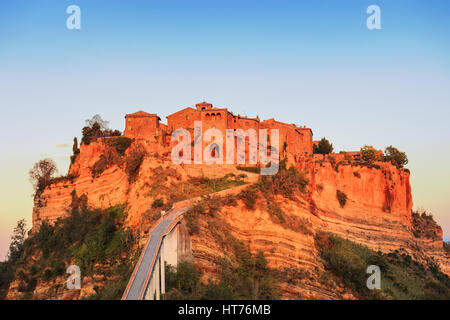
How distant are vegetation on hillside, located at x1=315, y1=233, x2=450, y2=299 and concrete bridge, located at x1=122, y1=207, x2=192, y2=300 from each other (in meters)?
10.1

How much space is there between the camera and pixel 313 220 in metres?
38.8

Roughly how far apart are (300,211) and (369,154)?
21.6 m

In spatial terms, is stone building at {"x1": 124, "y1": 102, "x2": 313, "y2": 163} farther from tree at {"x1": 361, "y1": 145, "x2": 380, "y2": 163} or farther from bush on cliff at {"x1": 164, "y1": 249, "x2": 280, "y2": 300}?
bush on cliff at {"x1": 164, "y1": 249, "x2": 280, "y2": 300}

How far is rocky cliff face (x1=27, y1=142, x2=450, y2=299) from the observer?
3153 cm

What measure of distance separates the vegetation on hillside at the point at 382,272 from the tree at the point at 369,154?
12548 mm

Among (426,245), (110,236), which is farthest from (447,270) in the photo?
(110,236)

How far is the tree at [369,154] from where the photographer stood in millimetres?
54406

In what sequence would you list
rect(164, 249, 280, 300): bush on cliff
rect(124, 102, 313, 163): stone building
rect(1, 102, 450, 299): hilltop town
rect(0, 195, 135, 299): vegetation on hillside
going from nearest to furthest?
rect(164, 249, 280, 300): bush on cliff
rect(1, 102, 450, 299): hilltop town
rect(0, 195, 135, 299): vegetation on hillside
rect(124, 102, 313, 163): stone building

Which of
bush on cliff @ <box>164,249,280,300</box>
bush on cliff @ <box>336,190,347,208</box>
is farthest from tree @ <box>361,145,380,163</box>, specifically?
bush on cliff @ <box>164,249,280,300</box>

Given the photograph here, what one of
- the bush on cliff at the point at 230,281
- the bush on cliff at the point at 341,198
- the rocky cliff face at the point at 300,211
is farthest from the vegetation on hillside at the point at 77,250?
the bush on cliff at the point at 341,198

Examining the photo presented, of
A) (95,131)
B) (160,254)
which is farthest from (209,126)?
(160,254)

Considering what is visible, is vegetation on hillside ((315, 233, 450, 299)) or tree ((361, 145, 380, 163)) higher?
tree ((361, 145, 380, 163))
